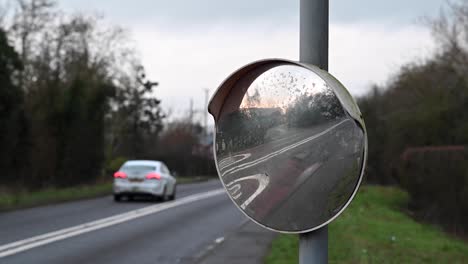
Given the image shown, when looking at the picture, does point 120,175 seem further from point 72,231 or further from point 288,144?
point 288,144

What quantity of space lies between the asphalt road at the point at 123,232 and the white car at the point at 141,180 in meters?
0.60

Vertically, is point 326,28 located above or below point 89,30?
below

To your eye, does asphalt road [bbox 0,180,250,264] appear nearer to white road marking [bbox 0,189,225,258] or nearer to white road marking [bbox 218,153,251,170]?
white road marking [bbox 0,189,225,258]

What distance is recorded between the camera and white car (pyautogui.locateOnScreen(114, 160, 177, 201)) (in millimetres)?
25312

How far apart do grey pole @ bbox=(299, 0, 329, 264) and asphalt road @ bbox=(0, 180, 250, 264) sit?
814 cm

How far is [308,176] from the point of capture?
3434mm

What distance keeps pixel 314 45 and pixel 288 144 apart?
1.65 ft

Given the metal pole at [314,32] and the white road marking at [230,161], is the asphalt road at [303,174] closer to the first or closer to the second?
the white road marking at [230,161]

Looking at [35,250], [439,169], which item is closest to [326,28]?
[35,250]

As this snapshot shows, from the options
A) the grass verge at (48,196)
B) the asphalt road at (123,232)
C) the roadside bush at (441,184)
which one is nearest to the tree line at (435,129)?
the roadside bush at (441,184)

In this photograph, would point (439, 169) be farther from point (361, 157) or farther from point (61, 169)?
point (361, 157)

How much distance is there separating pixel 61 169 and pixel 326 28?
27.5 metres

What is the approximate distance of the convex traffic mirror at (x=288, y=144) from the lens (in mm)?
3402

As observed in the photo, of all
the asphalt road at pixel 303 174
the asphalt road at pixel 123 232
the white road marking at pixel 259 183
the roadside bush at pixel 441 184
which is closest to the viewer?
the asphalt road at pixel 303 174
